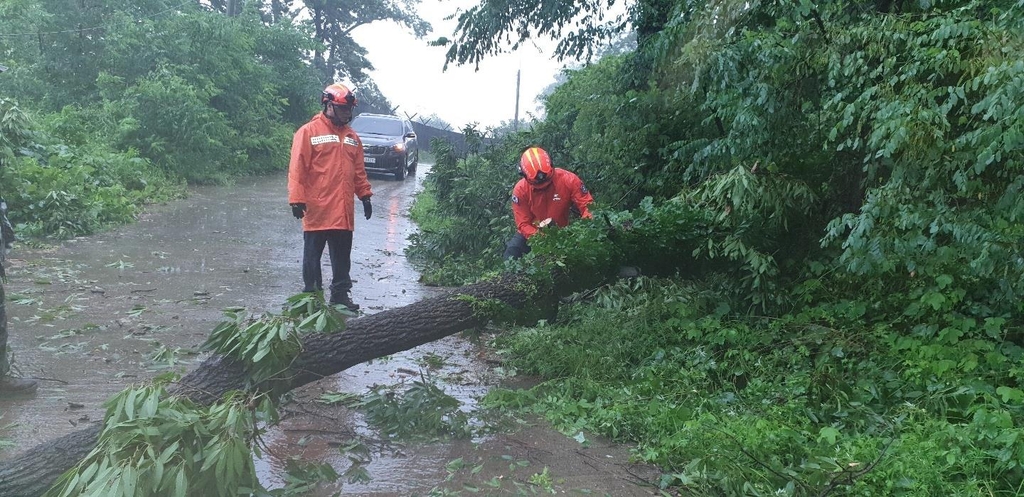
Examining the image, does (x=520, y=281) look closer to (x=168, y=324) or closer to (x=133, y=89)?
(x=168, y=324)

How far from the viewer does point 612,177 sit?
8.65 meters

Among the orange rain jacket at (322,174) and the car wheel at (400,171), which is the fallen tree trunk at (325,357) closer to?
the orange rain jacket at (322,174)

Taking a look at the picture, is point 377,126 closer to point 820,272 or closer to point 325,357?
point 820,272

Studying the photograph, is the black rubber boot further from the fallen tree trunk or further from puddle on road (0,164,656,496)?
the fallen tree trunk

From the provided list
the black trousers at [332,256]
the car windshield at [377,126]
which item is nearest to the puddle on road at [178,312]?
the black trousers at [332,256]

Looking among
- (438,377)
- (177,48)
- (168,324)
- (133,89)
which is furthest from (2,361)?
(177,48)

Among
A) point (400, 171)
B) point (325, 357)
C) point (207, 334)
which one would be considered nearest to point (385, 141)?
point (400, 171)

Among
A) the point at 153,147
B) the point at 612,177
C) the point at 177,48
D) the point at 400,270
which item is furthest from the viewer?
the point at 177,48

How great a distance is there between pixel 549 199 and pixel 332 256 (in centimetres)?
180

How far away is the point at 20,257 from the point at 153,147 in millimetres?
7607

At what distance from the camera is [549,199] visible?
719cm

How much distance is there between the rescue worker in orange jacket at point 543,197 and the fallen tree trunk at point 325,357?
154 centimetres

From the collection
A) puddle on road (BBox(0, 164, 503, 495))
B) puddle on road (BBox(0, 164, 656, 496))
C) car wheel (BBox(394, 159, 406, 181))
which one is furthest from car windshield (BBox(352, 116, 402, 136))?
puddle on road (BBox(0, 164, 656, 496))

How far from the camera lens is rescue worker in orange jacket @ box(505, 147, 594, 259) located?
7004 millimetres
